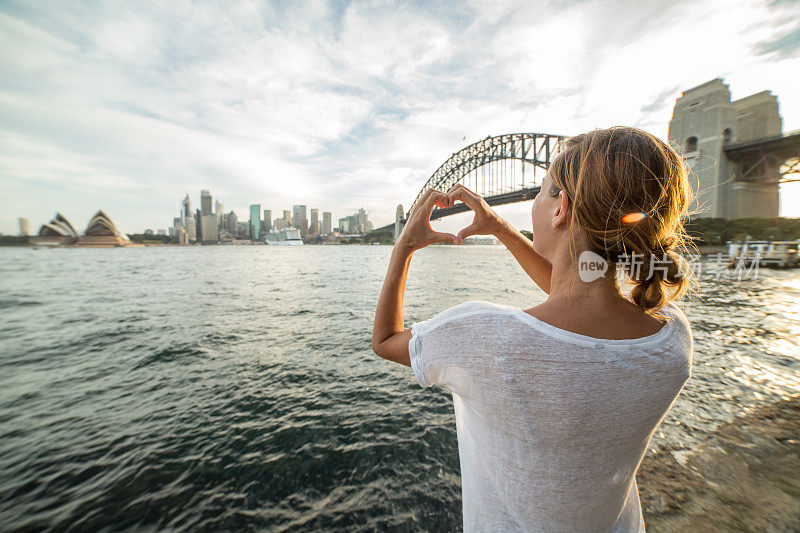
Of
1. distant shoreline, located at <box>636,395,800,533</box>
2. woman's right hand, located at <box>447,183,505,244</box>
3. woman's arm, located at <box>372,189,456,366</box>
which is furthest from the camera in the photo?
distant shoreline, located at <box>636,395,800,533</box>

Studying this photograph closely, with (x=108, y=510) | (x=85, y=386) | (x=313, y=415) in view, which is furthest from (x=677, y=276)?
(x=85, y=386)

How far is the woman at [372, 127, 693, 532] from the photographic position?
0.73 m

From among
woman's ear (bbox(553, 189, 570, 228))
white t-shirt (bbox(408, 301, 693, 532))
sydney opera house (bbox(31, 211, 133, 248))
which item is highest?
sydney opera house (bbox(31, 211, 133, 248))

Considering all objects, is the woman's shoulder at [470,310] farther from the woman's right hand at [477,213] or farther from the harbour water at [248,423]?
the harbour water at [248,423]

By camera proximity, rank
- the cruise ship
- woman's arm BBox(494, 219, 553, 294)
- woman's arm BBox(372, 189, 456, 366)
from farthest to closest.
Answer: the cruise ship
woman's arm BBox(494, 219, 553, 294)
woman's arm BBox(372, 189, 456, 366)

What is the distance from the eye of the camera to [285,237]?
119 metres

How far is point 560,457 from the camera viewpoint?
0.81 m

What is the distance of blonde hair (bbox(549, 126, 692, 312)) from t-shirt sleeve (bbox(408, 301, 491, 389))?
1.35 feet

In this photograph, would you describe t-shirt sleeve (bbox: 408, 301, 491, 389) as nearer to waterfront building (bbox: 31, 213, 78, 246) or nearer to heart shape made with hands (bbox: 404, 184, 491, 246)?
heart shape made with hands (bbox: 404, 184, 491, 246)

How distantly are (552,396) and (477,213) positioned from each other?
0.83 m

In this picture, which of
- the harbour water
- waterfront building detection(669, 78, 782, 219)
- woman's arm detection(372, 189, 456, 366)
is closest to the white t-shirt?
woman's arm detection(372, 189, 456, 366)

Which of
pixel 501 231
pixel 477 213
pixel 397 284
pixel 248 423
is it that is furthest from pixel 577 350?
pixel 248 423

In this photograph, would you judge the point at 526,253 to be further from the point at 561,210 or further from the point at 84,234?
the point at 84,234

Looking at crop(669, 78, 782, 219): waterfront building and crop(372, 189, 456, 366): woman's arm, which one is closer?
crop(372, 189, 456, 366): woman's arm
